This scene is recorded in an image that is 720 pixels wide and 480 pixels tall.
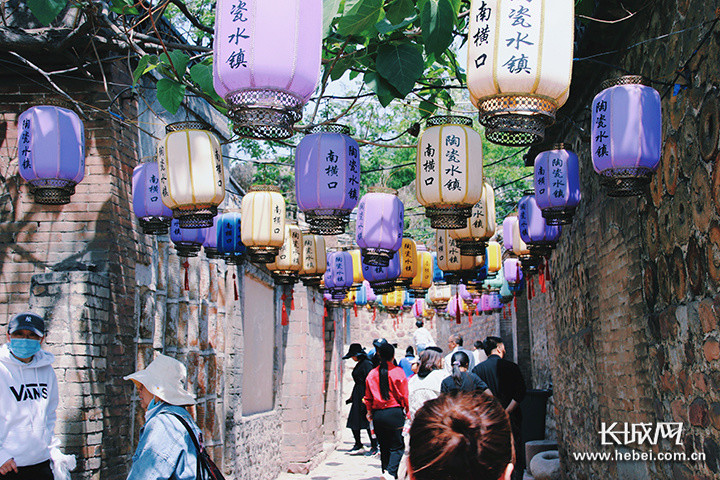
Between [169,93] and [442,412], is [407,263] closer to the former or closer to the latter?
[169,93]

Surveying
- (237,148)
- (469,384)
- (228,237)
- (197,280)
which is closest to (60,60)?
(228,237)

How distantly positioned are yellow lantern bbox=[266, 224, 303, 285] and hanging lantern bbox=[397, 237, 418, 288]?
4.18ft

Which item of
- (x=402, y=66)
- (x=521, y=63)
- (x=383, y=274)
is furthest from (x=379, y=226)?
(x=521, y=63)

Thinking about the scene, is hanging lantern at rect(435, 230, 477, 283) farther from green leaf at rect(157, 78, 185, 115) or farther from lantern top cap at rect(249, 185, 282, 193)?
green leaf at rect(157, 78, 185, 115)

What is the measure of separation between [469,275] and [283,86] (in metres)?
4.96

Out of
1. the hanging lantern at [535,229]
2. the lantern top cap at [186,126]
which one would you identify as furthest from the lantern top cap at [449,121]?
the hanging lantern at [535,229]

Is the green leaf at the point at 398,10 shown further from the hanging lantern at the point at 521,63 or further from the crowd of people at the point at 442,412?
the crowd of people at the point at 442,412

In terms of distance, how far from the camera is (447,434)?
1595 mm

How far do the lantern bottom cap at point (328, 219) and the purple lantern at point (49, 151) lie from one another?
5.48 ft

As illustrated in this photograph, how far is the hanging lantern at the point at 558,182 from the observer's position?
5.46 m

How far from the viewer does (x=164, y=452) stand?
10.8 ft

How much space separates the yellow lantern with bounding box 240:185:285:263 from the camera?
6.02 m

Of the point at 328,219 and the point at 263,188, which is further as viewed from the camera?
the point at 263,188

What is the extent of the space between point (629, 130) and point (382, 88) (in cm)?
136
